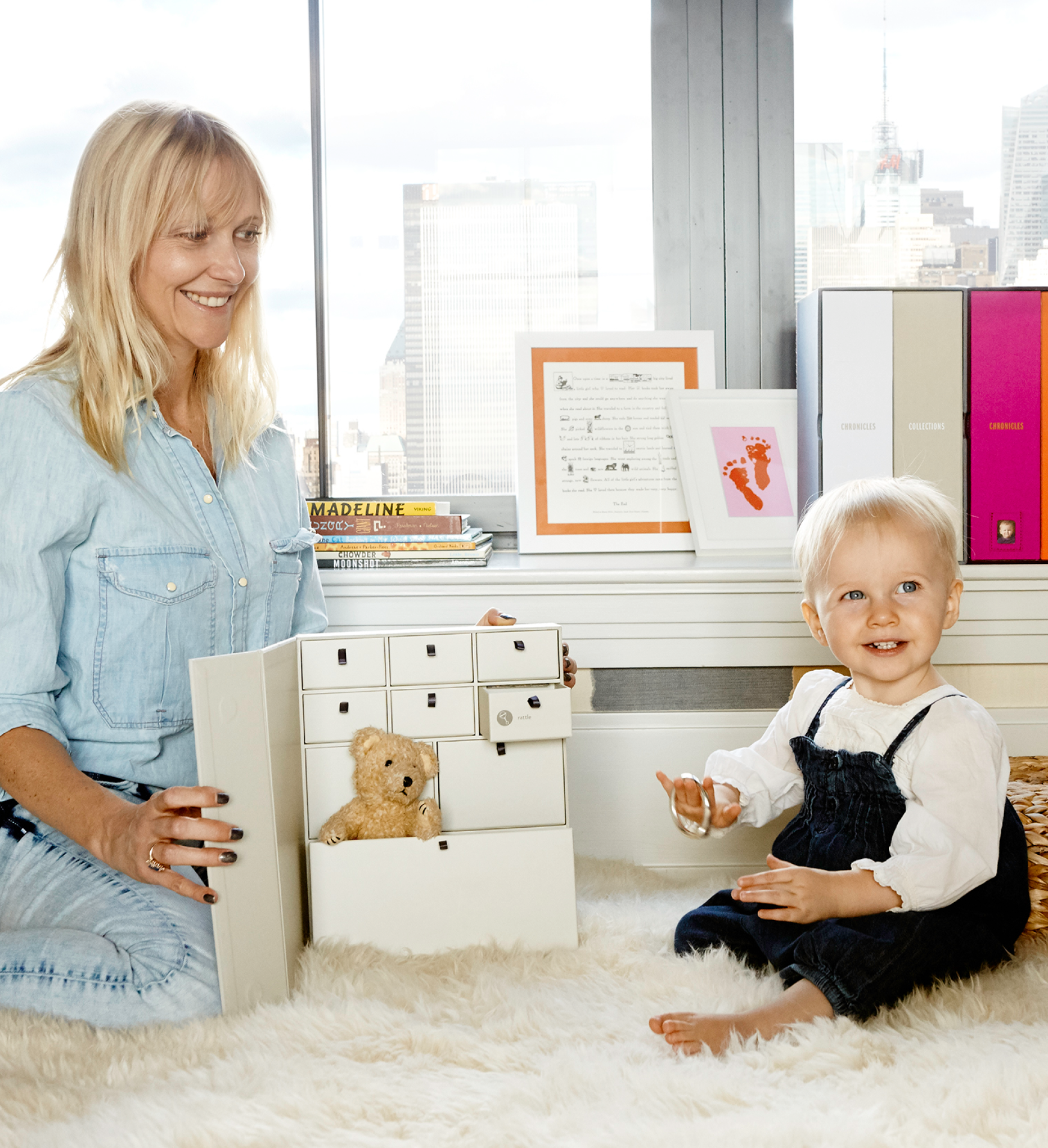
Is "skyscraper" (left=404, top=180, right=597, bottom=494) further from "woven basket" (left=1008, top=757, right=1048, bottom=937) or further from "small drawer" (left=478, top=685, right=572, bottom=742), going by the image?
"woven basket" (left=1008, top=757, right=1048, bottom=937)

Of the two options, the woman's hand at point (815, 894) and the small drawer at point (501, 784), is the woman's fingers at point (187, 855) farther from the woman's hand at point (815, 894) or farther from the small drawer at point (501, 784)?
the woman's hand at point (815, 894)

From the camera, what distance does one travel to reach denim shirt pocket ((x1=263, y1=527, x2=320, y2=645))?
47.6 inches

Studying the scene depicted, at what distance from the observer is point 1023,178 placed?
171 centimetres

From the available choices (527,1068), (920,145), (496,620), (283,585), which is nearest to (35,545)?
(283,585)

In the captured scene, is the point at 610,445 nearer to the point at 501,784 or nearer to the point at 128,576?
the point at 501,784

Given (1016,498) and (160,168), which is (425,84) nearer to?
(160,168)

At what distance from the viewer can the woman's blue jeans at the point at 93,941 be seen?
91 cm

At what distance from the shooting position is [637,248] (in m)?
1.73

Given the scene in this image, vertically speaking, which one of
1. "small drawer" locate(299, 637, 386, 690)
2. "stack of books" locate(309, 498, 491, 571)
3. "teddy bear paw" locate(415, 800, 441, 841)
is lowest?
"teddy bear paw" locate(415, 800, 441, 841)

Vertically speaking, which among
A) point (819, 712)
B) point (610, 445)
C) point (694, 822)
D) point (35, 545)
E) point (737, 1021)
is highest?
point (610, 445)

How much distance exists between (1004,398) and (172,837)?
1265 mm

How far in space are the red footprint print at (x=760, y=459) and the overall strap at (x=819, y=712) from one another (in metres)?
0.46

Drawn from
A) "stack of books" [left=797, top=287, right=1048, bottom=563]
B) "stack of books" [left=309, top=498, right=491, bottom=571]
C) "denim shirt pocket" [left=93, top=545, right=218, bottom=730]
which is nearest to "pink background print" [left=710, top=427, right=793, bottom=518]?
"stack of books" [left=797, top=287, right=1048, bottom=563]

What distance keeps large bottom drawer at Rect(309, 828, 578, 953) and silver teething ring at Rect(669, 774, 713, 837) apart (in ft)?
0.47
